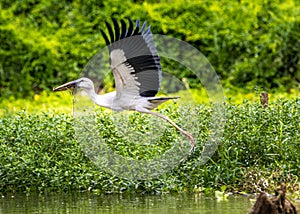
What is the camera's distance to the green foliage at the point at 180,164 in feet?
25.7

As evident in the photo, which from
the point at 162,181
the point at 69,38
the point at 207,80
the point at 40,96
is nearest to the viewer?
the point at 162,181

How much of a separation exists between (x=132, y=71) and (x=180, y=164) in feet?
3.83

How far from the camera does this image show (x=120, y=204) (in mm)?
7414

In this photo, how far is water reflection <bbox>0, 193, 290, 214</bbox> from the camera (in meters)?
7.04

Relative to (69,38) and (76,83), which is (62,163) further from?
(69,38)

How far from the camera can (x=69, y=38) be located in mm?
15023

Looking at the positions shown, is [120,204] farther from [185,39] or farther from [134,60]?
[185,39]

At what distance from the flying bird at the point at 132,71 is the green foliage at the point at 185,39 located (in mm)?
6007

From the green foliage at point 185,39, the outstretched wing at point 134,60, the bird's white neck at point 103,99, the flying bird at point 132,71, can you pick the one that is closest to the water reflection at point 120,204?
the flying bird at point 132,71

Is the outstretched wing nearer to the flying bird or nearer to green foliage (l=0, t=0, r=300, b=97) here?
the flying bird

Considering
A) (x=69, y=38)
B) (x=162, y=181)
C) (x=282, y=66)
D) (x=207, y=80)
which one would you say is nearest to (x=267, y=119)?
(x=162, y=181)

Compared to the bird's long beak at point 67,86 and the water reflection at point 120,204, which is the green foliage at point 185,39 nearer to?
the bird's long beak at point 67,86

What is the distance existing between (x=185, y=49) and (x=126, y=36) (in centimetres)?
692

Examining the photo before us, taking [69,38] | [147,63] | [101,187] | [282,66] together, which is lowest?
[101,187]
